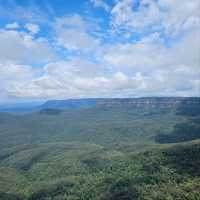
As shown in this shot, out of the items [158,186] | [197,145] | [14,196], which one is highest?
[197,145]

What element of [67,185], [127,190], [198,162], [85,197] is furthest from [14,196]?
[198,162]

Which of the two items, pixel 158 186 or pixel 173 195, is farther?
pixel 158 186

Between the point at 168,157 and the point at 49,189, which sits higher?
the point at 168,157

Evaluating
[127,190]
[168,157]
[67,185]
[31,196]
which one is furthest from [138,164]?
[31,196]

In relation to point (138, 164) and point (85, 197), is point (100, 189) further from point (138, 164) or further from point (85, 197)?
point (138, 164)

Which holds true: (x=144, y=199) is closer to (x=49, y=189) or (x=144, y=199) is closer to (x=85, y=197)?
(x=85, y=197)

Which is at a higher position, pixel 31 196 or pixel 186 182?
pixel 186 182

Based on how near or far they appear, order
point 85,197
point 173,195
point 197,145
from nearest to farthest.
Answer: point 173,195 → point 85,197 → point 197,145

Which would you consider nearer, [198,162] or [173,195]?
[173,195]

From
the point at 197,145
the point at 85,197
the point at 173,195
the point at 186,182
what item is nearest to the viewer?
the point at 173,195
